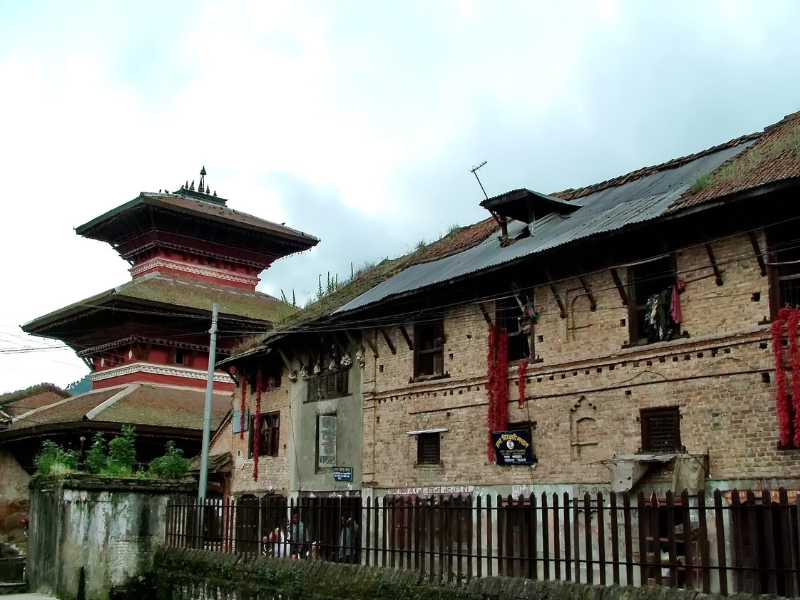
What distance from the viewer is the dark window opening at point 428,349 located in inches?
856

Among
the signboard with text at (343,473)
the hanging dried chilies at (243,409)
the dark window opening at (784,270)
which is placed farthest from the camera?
the hanging dried chilies at (243,409)

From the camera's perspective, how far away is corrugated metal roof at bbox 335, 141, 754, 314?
57.8ft

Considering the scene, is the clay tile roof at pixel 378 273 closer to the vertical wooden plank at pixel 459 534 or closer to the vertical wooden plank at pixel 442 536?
the vertical wooden plank at pixel 442 536

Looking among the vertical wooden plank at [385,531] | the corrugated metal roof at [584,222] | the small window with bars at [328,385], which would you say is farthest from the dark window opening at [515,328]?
the vertical wooden plank at [385,531]

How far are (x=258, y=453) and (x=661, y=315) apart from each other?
16010mm

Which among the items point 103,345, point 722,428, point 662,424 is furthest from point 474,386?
point 103,345

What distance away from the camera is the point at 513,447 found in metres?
19.1

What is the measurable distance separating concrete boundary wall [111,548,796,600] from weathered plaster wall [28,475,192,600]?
43 centimetres

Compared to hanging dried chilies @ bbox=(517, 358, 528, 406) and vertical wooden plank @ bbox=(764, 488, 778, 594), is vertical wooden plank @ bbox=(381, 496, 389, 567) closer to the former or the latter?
hanging dried chilies @ bbox=(517, 358, 528, 406)

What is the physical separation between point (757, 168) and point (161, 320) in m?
23.4

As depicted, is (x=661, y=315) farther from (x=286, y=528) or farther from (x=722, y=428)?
(x=286, y=528)

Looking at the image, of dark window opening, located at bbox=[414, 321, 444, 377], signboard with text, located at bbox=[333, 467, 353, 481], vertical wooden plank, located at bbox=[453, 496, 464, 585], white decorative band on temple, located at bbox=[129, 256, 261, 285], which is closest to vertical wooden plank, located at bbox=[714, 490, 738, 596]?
vertical wooden plank, located at bbox=[453, 496, 464, 585]

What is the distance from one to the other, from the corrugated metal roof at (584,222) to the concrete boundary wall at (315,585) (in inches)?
282

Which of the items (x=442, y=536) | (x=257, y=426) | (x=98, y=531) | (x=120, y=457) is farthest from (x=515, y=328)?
(x=257, y=426)
